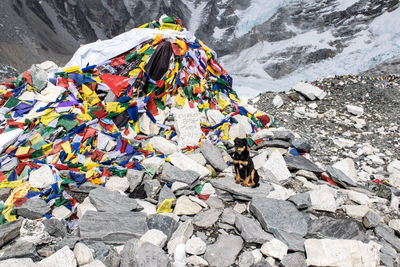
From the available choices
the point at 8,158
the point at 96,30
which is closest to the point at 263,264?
the point at 8,158

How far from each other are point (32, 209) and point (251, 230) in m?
2.62

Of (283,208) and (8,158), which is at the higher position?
(8,158)

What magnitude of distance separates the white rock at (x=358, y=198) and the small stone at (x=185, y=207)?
2.34 meters

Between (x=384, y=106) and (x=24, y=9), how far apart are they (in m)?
48.9

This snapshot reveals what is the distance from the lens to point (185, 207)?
127 inches

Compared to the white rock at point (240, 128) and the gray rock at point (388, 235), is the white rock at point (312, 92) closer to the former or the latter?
the white rock at point (240, 128)

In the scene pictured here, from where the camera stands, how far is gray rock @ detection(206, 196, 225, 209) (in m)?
3.35

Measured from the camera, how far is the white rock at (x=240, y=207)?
337 cm

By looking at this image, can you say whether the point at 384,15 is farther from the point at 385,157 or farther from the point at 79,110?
the point at 79,110

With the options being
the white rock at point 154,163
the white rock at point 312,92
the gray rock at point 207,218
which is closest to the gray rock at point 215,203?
the gray rock at point 207,218

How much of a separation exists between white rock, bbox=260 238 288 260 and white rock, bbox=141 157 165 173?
1.90 meters

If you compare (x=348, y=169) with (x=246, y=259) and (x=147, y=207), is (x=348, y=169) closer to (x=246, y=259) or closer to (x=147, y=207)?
(x=246, y=259)

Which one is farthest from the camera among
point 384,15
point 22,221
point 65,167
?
point 384,15

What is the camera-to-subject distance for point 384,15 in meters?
37.0
